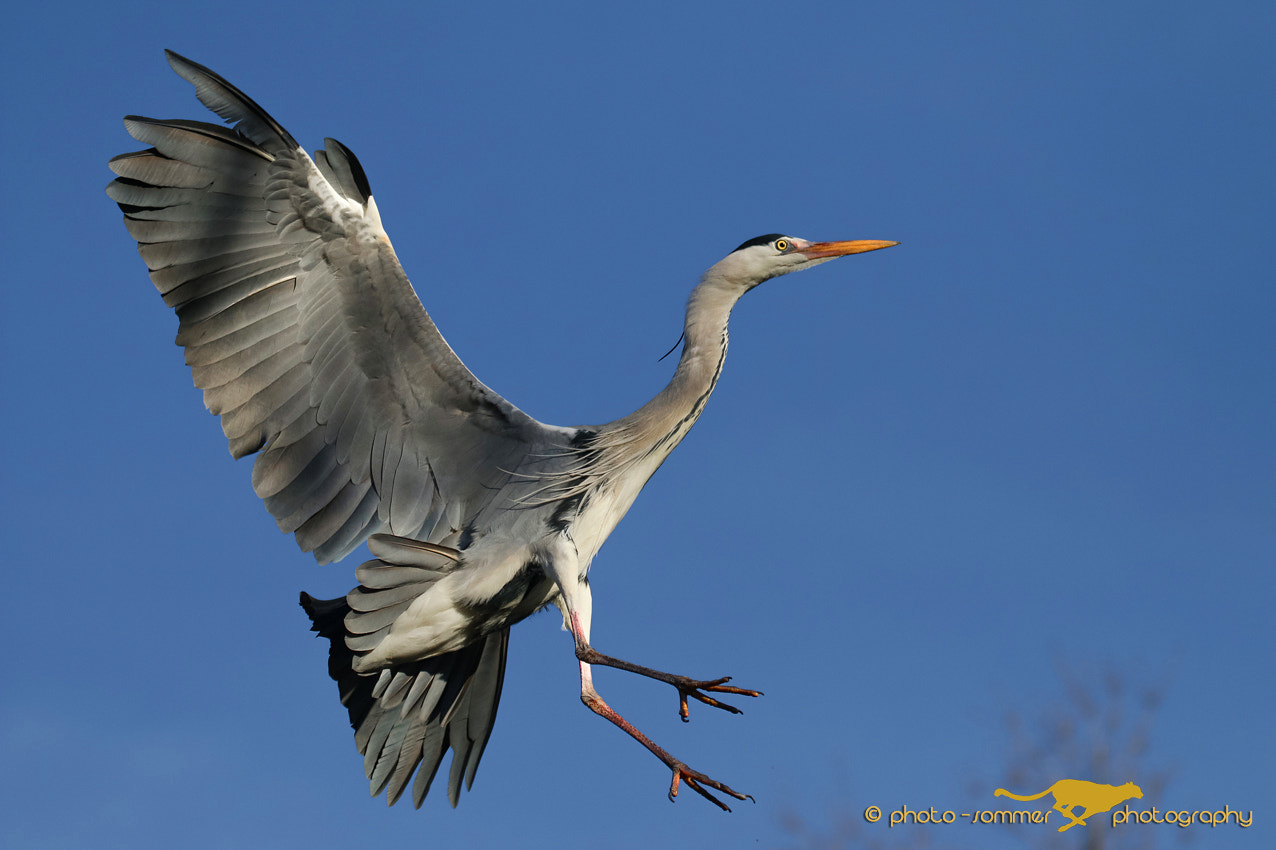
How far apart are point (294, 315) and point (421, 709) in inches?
85.5

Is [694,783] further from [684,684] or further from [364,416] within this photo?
[364,416]

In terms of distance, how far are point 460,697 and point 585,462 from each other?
1.50 m

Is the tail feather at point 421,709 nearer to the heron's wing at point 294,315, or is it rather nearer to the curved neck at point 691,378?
the heron's wing at point 294,315

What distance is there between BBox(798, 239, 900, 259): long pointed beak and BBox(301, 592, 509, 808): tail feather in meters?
2.61

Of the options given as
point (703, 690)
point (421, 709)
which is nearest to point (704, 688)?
point (703, 690)

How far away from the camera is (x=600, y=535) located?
20.9 feet

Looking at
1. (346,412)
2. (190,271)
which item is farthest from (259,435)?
(190,271)

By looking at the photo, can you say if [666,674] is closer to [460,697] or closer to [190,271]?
[460,697]

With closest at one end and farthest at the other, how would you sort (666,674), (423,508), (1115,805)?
(666,674) → (423,508) → (1115,805)

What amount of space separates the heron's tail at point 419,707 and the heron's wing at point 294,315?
0.71m

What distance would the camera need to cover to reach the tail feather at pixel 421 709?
6.72 metres

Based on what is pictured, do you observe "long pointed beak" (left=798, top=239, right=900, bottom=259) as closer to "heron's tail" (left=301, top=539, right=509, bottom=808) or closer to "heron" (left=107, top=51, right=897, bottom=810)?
"heron" (left=107, top=51, right=897, bottom=810)

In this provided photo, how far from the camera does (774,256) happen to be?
693 centimetres

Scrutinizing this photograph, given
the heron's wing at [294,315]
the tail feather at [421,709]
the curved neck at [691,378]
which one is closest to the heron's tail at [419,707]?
the tail feather at [421,709]
